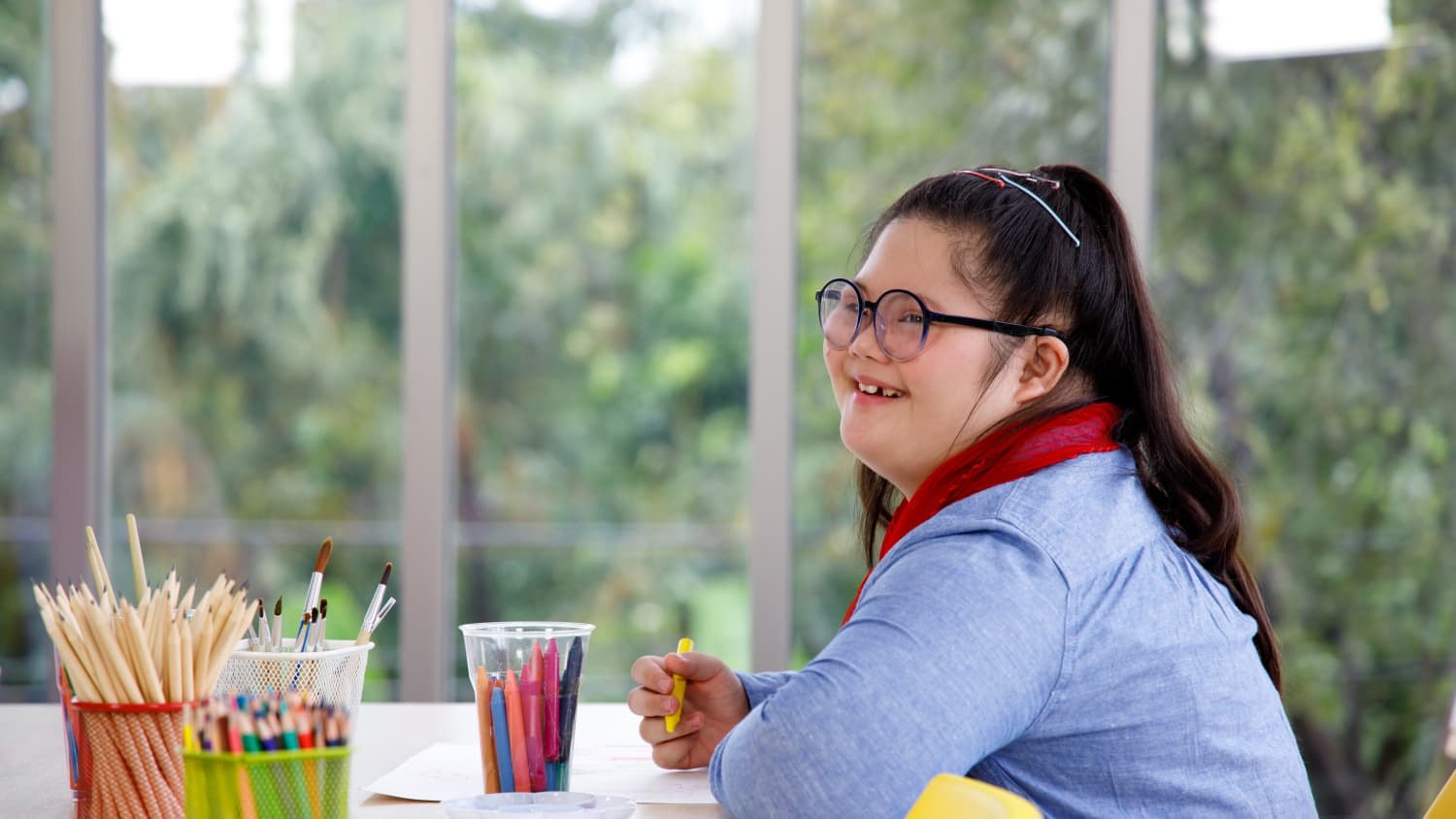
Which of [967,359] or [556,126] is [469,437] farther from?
[967,359]

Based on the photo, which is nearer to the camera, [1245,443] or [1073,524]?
[1073,524]

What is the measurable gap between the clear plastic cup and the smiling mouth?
41cm

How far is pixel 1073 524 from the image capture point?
3.61 feet

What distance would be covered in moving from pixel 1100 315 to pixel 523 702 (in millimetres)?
675

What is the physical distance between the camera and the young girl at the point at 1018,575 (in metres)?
1.01

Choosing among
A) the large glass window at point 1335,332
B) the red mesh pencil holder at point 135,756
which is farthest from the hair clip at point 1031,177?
the large glass window at point 1335,332

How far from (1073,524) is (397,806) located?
2.13ft

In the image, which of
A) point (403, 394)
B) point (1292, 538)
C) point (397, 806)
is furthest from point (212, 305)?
point (1292, 538)

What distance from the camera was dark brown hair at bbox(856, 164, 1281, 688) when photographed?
1.28 m

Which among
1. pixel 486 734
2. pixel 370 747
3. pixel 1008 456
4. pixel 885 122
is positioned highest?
pixel 885 122

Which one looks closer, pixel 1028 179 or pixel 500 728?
pixel 500 728

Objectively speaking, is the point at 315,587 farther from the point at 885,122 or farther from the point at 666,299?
the point at 885,122

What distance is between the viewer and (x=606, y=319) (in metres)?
3.28

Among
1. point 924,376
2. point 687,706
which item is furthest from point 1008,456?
point 687,706
